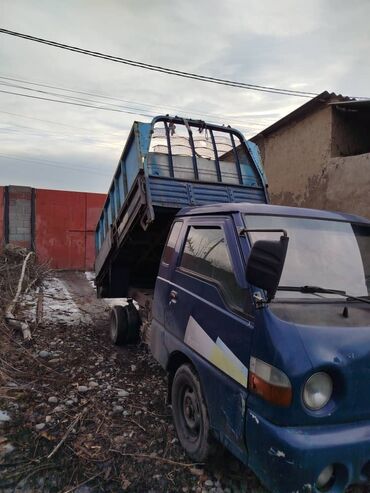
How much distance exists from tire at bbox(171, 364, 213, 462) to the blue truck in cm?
1

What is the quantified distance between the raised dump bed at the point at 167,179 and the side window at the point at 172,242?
1.61 feet

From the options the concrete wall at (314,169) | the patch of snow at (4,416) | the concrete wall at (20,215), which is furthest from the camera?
the concrete wall at (20,215)

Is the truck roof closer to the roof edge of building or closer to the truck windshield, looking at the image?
the truck windshield

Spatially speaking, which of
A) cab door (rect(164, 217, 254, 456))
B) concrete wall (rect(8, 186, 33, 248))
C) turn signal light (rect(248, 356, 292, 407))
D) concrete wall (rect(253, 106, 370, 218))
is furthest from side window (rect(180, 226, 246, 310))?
concrete wall (rect(8, 186, 33, 248))

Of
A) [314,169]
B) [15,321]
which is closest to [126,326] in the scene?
[15,321]

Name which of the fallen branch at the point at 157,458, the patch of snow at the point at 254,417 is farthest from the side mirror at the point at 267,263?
the fallen branch at the point at 157,458

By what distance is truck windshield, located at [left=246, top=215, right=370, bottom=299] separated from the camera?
2.79m

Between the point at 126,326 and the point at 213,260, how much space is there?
9.94ft

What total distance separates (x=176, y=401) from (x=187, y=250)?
134 centimetres

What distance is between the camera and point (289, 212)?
321cm

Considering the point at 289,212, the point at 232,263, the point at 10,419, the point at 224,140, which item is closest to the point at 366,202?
the point at 224,140

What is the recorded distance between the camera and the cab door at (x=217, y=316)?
8.31 feet

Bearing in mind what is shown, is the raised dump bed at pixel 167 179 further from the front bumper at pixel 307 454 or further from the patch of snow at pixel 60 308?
the front bumper at pixel 307 454

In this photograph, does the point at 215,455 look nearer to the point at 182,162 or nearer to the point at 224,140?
the point at 182,162
